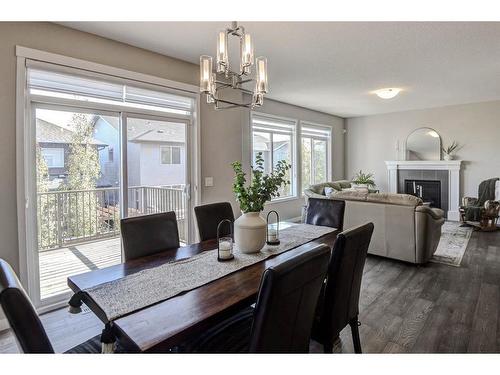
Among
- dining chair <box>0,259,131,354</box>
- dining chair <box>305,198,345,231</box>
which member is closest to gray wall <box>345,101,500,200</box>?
dining chair <box>305,198,345,231</box>

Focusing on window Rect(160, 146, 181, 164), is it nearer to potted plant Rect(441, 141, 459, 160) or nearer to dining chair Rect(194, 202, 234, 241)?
dining chair Rect(194, 202, 234, 241)

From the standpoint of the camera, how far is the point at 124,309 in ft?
4.13

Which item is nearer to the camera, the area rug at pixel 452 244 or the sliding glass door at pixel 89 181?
the sliding glass door at pixel 89 181

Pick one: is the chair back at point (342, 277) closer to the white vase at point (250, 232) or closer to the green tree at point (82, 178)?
the white vase at point (250, 232)

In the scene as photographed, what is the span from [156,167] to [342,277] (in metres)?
2.56

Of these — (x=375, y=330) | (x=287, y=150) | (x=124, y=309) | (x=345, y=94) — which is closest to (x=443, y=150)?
(x=345, y=94)

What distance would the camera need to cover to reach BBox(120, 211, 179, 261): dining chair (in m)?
2.02

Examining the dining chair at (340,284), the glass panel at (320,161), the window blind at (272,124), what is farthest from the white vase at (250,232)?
the glass panel at (320,161)

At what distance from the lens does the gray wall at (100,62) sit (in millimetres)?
2354

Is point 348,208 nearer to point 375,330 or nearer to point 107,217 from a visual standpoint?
point 375,330

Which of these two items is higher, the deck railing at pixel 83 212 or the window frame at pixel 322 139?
the window frame at pixel 322 139

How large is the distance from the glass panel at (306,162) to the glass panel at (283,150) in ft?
1.53

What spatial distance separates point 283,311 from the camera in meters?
1.17

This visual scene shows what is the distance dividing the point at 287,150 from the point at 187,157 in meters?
3.24
